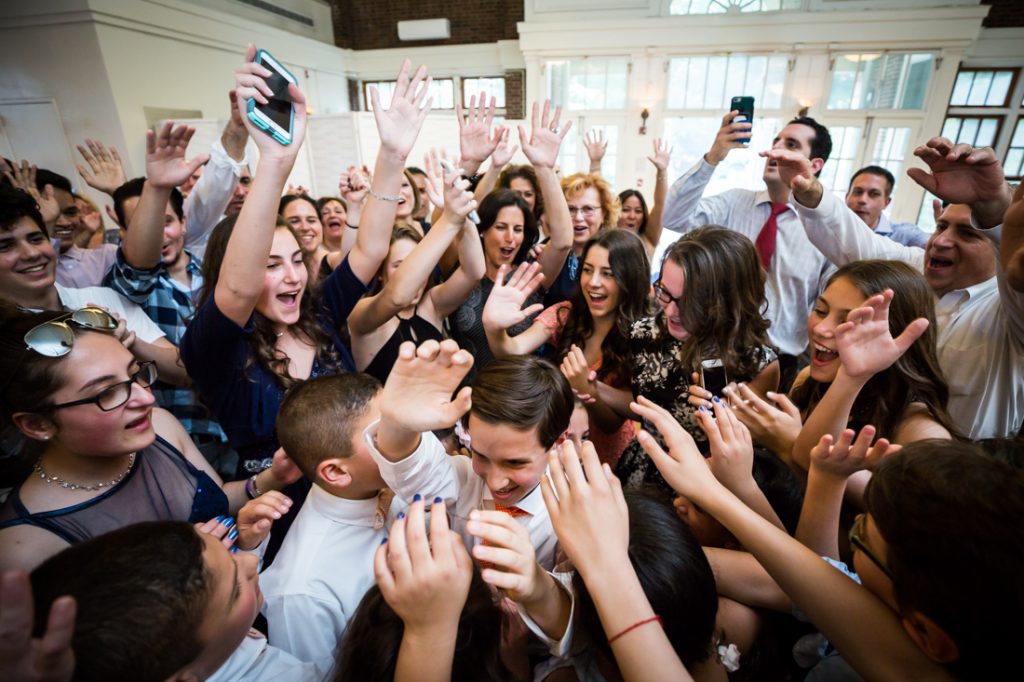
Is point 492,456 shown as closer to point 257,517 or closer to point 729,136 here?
point 257,517

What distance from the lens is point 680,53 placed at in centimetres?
820

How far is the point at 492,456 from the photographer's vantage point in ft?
4.17

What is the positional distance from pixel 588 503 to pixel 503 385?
0.52 m

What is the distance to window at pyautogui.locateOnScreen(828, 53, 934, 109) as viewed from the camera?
7.73 m

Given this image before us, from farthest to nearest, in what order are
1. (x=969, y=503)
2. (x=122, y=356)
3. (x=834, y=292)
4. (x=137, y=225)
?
(x=137, y=225)
(x=834, y=292)
(x=122, y=356)
(x=969, y=503)

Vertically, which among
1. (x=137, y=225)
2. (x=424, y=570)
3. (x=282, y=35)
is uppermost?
(x=282, y=35)

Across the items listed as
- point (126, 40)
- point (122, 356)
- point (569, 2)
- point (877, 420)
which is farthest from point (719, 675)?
point (569, 2)

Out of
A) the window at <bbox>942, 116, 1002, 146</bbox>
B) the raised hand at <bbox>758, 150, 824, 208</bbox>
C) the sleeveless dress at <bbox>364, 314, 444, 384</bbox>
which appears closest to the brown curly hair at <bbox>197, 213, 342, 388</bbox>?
the sleeveless dress at <bbox>364, 314, 444, 384</bbox>

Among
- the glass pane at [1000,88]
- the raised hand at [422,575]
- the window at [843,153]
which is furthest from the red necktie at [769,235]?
the glass pane at [1000,88]

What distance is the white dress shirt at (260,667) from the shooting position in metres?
0.87

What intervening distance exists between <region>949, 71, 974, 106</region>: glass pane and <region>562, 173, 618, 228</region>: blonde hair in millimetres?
8659

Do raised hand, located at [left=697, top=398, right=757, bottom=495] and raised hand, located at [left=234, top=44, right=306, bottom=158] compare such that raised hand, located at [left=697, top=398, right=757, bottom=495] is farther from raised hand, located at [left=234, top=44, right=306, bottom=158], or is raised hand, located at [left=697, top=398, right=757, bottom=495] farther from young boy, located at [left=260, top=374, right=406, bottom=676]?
raised hand, located at [left=234, top=44, right=306, bottom=158]

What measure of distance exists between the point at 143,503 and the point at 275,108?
1129mm

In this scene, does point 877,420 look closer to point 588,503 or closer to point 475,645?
point 588,503
